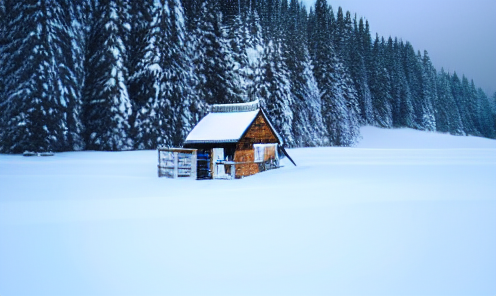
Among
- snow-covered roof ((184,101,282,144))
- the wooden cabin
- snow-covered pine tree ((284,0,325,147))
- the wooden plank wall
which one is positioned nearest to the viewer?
the wooden cabin

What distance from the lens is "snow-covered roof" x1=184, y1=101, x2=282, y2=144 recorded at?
59.8 feet

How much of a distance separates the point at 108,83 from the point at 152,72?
14.5 ft

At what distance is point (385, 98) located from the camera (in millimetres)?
73312

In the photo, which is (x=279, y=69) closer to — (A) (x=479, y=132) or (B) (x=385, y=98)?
(B) (x=385, y=98)

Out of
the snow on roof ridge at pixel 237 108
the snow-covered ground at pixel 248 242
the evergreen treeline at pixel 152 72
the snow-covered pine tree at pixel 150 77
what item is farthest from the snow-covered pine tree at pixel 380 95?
the snow-covered ground at pixel 248 242

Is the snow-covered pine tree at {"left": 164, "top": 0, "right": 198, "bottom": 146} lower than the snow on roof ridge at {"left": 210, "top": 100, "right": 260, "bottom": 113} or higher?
higher

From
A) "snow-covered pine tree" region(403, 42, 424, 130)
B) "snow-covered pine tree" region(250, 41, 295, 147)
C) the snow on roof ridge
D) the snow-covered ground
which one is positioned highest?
"snow-covered pine tree" region(403, 42, 424, 130)

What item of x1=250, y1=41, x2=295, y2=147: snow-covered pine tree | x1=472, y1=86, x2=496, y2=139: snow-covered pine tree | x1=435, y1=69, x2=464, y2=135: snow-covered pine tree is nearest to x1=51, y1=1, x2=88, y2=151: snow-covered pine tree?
x1=250, y1=41, x2=295, y2=147: snow-covered pine tree

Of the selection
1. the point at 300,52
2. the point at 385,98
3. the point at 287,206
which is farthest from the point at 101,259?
the point at 385,98

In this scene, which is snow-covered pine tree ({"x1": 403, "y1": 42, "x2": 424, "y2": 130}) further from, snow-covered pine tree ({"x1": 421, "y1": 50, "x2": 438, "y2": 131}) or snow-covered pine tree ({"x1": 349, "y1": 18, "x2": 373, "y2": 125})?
snow-covered pine tree ({"x1": 349, "y1": 18, "x2": 373, "y2": 125})

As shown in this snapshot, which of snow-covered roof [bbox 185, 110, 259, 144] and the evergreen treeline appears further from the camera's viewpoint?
the evergreen treeline

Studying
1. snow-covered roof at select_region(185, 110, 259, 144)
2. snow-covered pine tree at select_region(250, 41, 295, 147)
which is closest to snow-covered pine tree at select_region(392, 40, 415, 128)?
snow-covered pine tree at select_region(250, 41, 295, 147)

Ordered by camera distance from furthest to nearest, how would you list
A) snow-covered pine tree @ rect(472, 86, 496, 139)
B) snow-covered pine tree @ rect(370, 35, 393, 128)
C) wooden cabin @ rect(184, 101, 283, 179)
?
1. snow-covered pine tree @ rect(472, 86, 496, 139)
2. snow-covered pine tree @ rect(370, 35, 393, 128)
3. wooden cabin @ rect(184, 101, 283, 179)

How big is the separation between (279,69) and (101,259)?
3988cm
